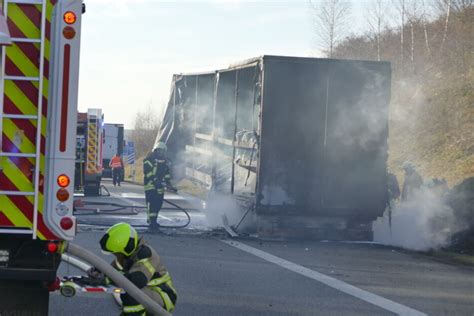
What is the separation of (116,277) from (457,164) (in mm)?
19300

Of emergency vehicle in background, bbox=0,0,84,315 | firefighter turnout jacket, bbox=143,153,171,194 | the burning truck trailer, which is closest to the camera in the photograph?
emergency vehicle in background, bbox=0,0,84,315

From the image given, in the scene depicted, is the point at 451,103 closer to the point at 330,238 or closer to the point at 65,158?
the point at 330,238

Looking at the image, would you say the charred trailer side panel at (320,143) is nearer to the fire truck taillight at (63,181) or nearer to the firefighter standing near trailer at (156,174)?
the firefighter standing near trailer at (156,174)

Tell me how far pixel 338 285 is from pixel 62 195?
6038 mm

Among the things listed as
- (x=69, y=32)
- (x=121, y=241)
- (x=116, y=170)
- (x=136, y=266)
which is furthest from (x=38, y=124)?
(x=116, y=170)

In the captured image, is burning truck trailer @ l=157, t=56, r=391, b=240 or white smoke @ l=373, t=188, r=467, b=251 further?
white smoke @ l=373, t=188, r=467, b=251

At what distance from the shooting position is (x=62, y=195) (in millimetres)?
6395

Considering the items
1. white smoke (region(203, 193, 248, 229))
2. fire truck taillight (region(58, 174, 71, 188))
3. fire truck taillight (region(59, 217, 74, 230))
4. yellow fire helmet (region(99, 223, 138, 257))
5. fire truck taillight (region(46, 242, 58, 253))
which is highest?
fire truck taillight (region(58, 174, 71, 188))

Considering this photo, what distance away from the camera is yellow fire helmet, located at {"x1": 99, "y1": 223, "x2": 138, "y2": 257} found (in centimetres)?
613

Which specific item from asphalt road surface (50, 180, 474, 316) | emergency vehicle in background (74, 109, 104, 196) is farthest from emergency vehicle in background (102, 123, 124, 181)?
asphalt road surface (50, 180, 474, 316)

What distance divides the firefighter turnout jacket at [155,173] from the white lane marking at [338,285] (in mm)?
2878

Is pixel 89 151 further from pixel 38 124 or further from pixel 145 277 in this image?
pixel 145 277

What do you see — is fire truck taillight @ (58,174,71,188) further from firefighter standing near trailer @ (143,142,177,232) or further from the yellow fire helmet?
firefighter standing near trailer @ (143,142,177,232)

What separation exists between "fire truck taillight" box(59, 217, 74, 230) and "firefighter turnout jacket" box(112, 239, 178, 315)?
1.28 ft
